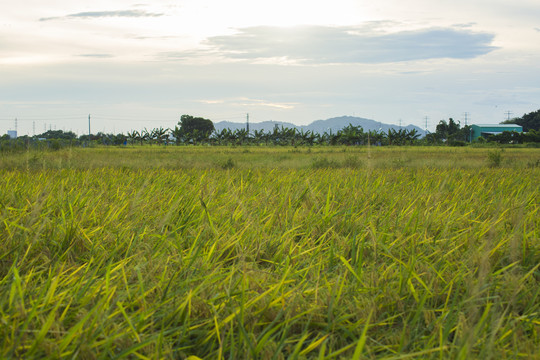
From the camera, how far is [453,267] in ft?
8.75

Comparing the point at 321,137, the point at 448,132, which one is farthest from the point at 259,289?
the point at 448,132

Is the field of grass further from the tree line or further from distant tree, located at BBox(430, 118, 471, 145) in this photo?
distant tree, located at BBox(430, 118, 471, 145)

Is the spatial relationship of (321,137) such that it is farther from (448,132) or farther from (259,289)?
(259,289)

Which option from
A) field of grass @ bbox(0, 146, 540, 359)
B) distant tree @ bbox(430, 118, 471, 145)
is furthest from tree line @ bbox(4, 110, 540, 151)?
field of grass @ bbox(0, 146, 540, 359)

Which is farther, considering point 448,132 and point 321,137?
point 448,132

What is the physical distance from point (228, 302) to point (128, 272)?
0.82 metres

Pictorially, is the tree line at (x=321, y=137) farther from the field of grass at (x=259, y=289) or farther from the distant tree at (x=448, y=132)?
the field of grass at (x=259, y=289)

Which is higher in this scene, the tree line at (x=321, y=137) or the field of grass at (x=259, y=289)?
the tree line at (x=321, y=137)

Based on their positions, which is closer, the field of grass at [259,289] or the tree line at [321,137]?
the field of grass at [259,289]

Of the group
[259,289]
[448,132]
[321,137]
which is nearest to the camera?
[259,289]

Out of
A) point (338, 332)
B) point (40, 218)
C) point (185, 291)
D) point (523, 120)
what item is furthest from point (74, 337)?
point (523, 120)

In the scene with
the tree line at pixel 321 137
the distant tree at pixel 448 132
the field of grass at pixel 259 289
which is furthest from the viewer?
the distant tree at pixel 448 132

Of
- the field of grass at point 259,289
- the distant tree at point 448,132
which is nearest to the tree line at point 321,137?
the distant tree at point 448,132

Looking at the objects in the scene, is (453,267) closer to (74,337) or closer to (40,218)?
(74,337)
